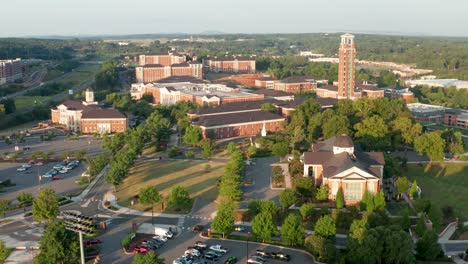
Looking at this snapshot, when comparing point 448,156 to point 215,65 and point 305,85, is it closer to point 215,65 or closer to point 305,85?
point 305,85

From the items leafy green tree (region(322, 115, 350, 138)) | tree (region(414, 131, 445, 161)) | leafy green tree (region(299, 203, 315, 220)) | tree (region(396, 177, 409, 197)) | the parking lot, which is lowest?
the parking lot

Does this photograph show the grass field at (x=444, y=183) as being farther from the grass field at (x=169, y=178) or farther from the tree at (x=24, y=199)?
the tree at (x=24, y=199)

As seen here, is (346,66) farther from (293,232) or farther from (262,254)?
(262,254)

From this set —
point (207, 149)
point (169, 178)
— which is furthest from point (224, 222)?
point (207, 149)

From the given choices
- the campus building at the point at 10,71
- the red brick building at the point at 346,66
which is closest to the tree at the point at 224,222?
the red brick building at the point at 346,66

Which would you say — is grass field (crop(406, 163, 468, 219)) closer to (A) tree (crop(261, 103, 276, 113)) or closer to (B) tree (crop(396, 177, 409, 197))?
(B) tree (crop(396, 177, 409, 197))

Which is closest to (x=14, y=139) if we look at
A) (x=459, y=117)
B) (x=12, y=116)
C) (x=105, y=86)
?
(x=12, y=116)

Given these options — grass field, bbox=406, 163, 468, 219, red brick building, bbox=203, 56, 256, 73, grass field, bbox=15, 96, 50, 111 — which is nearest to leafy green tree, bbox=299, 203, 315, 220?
grass field, bbox=406, 163, 468, 219
